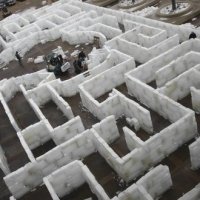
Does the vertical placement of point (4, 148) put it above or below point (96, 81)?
below

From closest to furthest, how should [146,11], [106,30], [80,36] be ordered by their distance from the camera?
[106,30]
[80,36]
[146,11]

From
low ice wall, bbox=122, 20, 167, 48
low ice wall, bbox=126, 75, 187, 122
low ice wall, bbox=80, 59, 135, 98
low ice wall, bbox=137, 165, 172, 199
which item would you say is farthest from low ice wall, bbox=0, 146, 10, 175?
low ice wall, bbox=122, 20, 167, 48

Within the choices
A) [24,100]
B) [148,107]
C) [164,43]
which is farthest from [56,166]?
[164,43]

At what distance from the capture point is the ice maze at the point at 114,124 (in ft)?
59.5

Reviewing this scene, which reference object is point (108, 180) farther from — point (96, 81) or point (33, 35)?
point (33, 35)

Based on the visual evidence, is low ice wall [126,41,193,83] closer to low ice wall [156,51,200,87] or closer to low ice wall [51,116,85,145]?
low ice wall [156,51,200,87]

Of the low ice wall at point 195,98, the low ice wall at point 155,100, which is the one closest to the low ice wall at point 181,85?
the low ice wall at point 155,100

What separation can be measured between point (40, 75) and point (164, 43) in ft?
31.9

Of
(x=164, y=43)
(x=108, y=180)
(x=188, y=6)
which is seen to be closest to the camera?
(x=108, y=180)

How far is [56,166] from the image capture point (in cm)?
2003

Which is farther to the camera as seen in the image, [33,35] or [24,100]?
[33,35]

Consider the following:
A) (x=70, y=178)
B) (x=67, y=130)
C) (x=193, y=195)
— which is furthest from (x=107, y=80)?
(x=193, y=195)

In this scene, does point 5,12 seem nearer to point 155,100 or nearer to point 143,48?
point 143,48

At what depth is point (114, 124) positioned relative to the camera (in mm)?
20734
